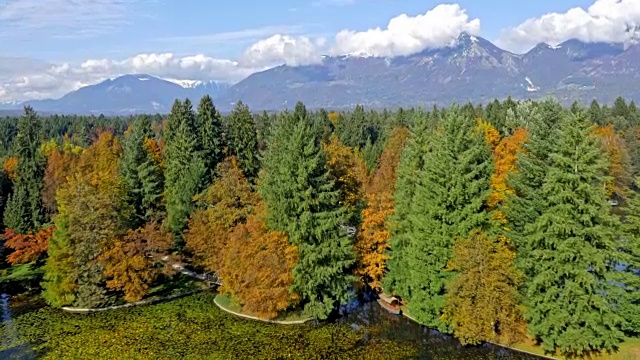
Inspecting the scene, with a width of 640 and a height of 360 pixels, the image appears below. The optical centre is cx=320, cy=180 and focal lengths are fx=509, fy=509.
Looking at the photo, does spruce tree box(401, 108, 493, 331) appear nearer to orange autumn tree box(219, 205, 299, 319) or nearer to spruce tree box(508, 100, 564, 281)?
spruce tree box(508, 100, 564, 281)

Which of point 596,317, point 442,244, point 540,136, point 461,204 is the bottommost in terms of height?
point 596,317

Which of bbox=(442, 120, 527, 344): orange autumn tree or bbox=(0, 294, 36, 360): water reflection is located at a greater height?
bbox=(442, 120, 527, 344): orange autumn tree

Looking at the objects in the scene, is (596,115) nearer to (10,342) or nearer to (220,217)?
A: (220,217)

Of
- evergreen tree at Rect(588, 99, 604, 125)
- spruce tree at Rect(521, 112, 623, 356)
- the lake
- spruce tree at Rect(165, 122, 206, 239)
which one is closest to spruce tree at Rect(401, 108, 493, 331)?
the lake

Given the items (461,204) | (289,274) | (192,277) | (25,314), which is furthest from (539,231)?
(25,314)

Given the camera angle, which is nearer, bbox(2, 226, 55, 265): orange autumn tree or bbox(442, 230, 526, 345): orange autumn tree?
bbox(442, 230, 526, 345): orange autumn tree

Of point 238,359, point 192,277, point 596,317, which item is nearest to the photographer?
point 596,317

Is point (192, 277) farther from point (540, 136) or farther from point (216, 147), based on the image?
point (540, 136)
